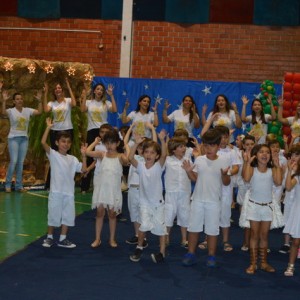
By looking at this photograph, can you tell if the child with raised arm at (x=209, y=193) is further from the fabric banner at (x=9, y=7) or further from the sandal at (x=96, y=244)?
the fabric banner at (x=9, y=7)

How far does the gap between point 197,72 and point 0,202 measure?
207 inches

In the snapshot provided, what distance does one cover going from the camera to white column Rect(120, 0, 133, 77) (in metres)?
13.4

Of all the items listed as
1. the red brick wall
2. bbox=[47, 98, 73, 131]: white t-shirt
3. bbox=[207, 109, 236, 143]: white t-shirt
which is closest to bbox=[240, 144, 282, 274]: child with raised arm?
bbox=[207, 109, 236, 143]: white t-shirt

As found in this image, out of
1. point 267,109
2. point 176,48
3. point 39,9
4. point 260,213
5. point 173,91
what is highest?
point 39,9

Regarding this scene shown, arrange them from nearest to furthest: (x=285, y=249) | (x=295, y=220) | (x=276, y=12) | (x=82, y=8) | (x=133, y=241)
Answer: (x=295, y=220)
(x=285, y=249)
(x=133, y=241)
(x=276, y=12)
(x=82, y=8)

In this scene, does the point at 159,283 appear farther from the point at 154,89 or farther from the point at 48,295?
the point at 154,89

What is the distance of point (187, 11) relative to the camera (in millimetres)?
13312

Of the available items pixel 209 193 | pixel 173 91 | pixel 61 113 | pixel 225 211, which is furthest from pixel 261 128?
pixel 209 193

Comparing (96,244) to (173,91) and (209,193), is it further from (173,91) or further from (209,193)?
(173,91)

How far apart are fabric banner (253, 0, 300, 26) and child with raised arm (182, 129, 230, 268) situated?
7059mm

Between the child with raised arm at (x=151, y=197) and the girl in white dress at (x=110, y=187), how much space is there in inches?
19.1

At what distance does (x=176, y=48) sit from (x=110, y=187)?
21.6 ft

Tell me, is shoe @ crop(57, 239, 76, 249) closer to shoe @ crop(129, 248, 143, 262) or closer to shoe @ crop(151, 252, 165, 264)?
shoe @ crop(129, 248, 143, 262)

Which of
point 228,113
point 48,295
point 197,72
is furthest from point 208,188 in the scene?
point 197,72
